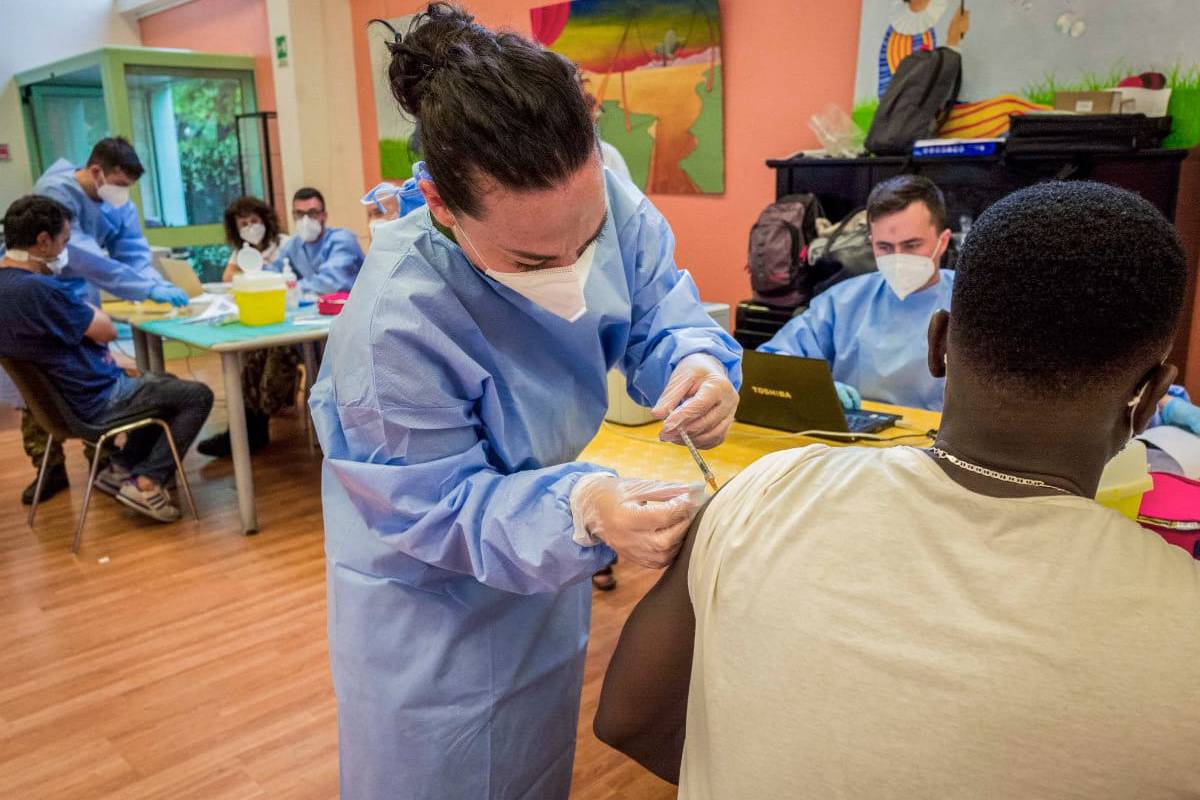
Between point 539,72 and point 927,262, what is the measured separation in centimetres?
154

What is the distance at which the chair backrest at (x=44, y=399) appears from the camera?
2975 millimetres

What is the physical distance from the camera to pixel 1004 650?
1.98 ft

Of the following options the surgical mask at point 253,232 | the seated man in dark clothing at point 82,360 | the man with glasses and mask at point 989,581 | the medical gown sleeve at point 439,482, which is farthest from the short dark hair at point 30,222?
the man with glasses and mask at point 989,581

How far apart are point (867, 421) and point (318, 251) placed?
3380 mm

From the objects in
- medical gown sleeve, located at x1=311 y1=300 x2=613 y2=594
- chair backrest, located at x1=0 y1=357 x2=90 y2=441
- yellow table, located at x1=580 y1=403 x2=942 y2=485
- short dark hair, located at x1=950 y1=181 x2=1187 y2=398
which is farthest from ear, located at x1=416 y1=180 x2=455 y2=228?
chair backrest, located at x1=0 y1=357 x2=90 y2=441

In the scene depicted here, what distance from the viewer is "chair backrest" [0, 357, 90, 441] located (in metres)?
2.97

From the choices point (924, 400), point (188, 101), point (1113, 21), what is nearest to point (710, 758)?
point (924, 400)

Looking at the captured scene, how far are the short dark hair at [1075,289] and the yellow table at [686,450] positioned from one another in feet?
3.04

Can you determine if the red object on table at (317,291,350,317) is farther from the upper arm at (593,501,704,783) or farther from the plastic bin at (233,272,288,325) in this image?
the upper arm at (593,501,704,783)

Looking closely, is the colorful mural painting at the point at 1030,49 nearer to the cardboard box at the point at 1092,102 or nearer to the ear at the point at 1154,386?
the cardboard box at the point at 1092,102

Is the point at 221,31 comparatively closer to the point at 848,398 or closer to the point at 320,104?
the point at 320,104

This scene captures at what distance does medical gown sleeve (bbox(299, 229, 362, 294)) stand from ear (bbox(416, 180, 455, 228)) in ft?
10.8

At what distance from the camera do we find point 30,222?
119 inches

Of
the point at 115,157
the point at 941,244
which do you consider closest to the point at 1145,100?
the point at 941,244
